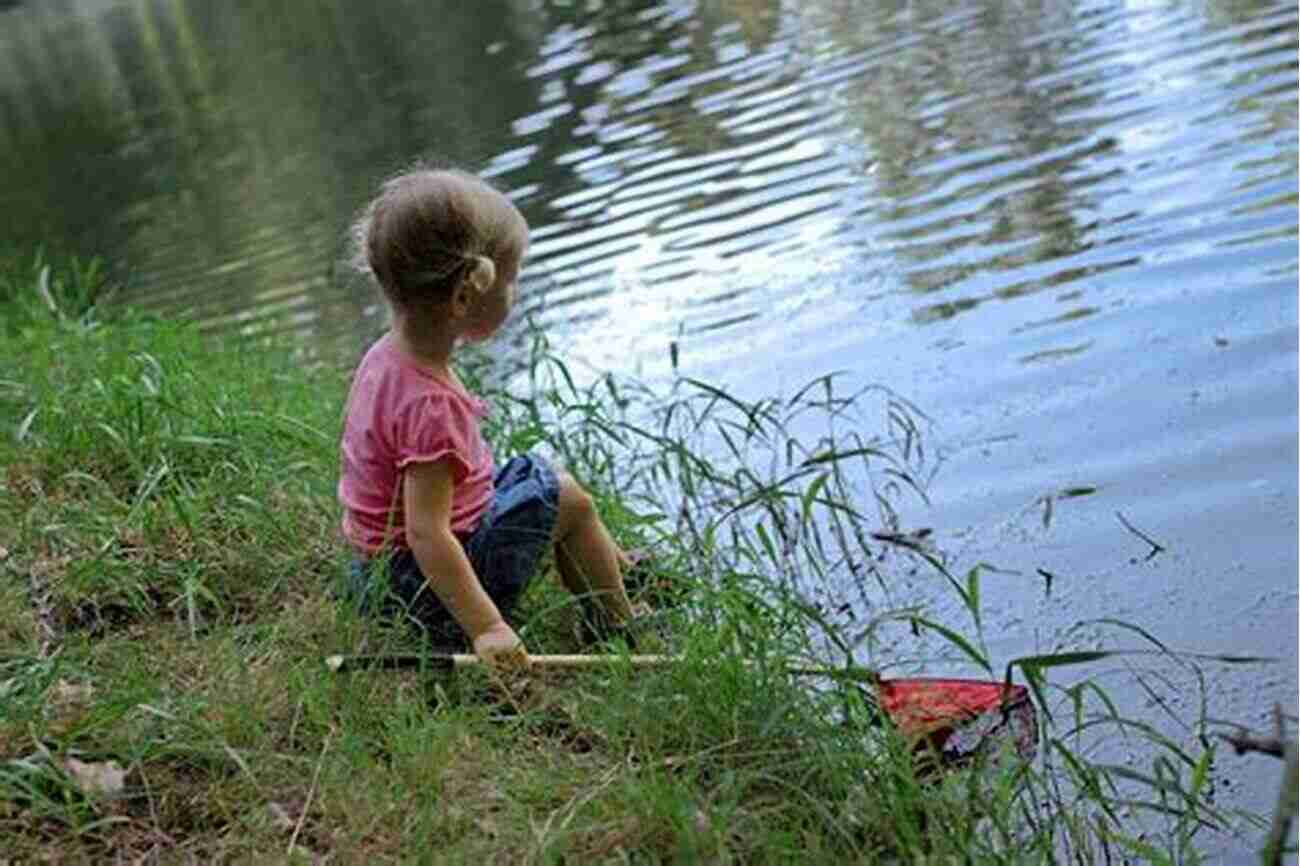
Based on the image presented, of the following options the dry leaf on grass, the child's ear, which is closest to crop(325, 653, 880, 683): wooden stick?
the dry leaf on grass

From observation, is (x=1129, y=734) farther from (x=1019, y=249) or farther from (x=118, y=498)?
(x=1019, y=249)

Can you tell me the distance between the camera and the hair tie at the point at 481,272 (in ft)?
10.3

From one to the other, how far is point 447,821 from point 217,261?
6957 mm

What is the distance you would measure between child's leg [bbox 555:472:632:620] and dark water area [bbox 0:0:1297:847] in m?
0.85

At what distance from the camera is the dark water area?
422 centimetres

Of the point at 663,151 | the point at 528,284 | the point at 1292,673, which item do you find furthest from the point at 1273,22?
the point at 1292,673

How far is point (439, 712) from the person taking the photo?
2955 millimetres

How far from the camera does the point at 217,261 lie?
359 inches

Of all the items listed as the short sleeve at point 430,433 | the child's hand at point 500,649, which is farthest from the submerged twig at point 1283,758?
the short sleeve at point 430,433

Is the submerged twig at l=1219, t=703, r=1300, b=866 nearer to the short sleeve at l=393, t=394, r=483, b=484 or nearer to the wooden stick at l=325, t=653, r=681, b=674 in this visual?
the wooden stick at l=325, t=653, r=681, b=674

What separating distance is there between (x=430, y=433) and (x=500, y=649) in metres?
0.40

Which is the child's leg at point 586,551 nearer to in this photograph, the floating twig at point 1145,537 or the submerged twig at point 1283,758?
the floating twig at point 1145,537

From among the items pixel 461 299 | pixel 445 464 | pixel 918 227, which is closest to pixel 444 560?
pixel 445 464

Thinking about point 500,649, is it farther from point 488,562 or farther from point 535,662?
point 488,562
